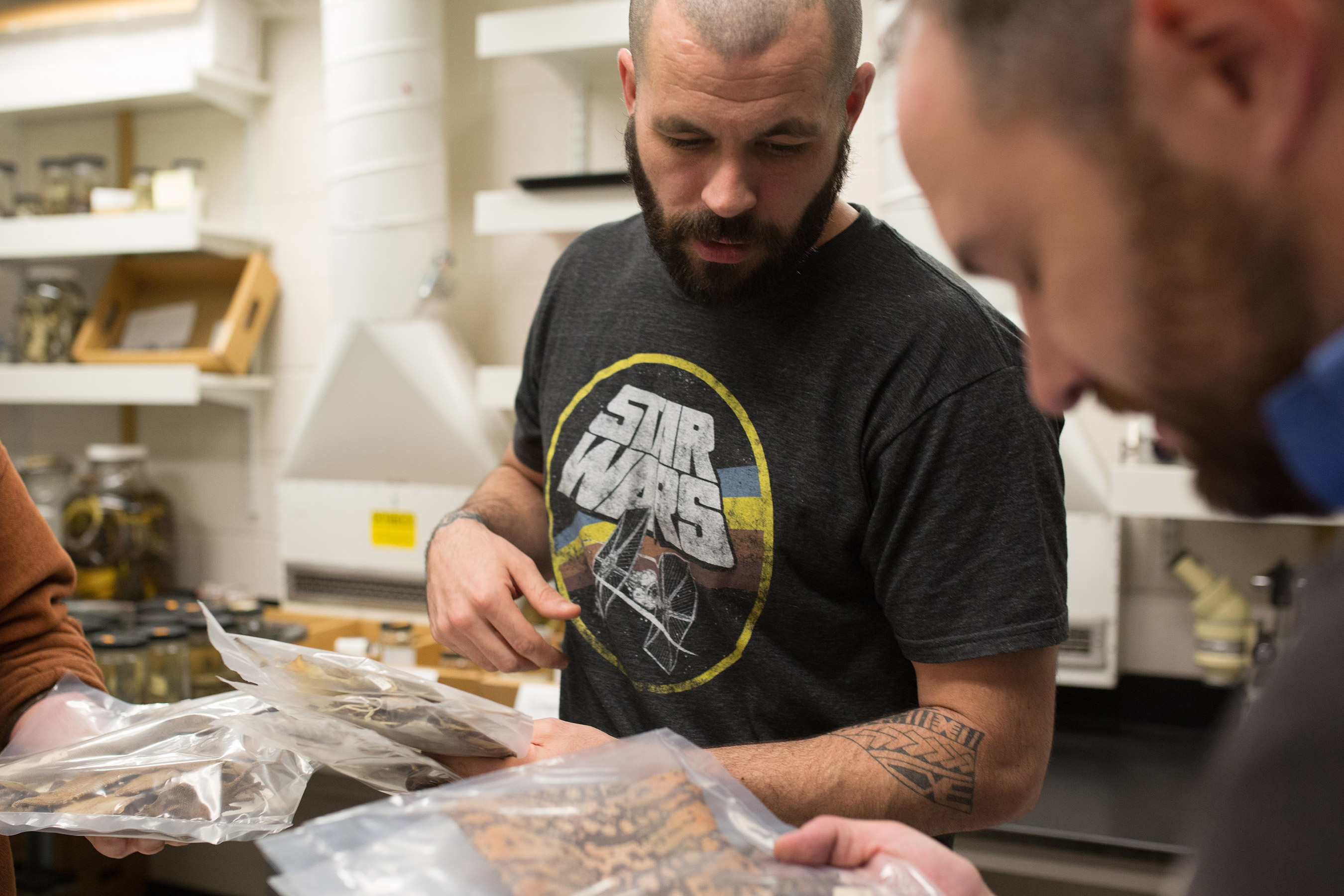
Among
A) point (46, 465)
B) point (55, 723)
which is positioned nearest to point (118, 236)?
point (46, 465)

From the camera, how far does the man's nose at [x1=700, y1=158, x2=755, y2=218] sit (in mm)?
917

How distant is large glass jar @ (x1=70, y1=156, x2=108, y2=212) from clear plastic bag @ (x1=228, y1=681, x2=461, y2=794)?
237 centimetres

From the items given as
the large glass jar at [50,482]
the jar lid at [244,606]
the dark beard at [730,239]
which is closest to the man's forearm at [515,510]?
the dark beard at [730,239]

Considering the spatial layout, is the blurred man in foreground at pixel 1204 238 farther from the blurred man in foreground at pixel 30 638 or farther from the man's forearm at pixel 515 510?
the blurred man in foreground at pixel 30 638

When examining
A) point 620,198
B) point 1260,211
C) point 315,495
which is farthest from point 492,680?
point 1260,211

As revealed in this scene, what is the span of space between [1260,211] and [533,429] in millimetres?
1004

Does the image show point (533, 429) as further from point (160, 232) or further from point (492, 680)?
point (160, 232)

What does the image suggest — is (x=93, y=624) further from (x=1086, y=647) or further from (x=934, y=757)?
(x=1086, y=647)

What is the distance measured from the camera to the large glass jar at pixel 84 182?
102 inches

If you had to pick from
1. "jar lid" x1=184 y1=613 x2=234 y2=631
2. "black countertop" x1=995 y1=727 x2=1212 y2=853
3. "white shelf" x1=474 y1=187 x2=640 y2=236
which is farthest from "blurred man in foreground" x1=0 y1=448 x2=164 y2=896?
"black countertop" x1=995 y1=727 x2=1212 y2=853

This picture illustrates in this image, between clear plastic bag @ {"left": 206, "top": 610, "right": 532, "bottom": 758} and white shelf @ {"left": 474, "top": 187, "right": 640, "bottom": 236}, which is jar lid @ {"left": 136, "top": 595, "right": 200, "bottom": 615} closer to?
white shelf @ {"left": 474, "top": 187, "right": 640, "bottom": 236}

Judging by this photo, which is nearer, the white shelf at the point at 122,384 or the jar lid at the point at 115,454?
the white shelf at the point at 122,384

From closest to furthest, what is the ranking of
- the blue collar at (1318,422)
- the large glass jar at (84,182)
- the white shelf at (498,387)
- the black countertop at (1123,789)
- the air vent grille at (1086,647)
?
the blue collar at (1318,422) < the black countertop at (1123,789) < the air vent grille at (1086,647) < the white shelf at (498,387) < the large glass jar at (84,182)

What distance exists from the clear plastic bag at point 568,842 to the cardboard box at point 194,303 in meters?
2.21
